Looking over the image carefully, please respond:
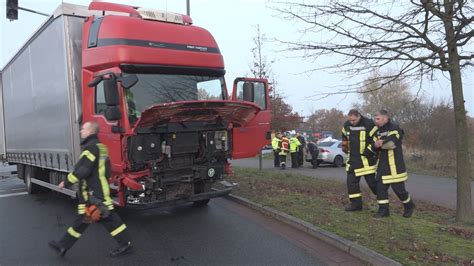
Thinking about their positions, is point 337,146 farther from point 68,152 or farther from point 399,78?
point 68,152

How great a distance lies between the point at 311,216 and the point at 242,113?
2027mm

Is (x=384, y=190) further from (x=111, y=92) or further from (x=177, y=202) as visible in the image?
(x=111, y=92)

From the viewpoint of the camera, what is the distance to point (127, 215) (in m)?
8.30

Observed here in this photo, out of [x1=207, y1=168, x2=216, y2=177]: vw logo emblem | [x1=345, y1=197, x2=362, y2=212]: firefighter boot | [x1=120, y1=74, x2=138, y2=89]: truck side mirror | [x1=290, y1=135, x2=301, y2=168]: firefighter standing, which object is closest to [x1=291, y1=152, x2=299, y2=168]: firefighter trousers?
[x1=290, y1=135, x2=301, y2=168]: firefighter standing

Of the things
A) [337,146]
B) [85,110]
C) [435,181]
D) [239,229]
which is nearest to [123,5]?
[85,110]

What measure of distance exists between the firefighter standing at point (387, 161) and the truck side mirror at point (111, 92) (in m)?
4.10

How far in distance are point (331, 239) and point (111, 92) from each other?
3742 mm

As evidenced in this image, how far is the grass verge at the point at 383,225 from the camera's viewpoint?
528 cm

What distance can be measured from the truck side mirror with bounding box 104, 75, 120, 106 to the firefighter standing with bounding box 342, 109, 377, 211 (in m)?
3.75

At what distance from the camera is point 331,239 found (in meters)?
6.05

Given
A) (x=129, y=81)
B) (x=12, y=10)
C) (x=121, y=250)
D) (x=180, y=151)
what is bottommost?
(x=121, y=250)

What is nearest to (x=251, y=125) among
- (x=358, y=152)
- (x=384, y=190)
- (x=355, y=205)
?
(x=358, y=152)

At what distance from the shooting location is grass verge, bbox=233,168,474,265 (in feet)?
17.3

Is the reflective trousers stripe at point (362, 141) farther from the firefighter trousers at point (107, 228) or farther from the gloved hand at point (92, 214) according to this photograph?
the gloved hand at point (92, 214)
